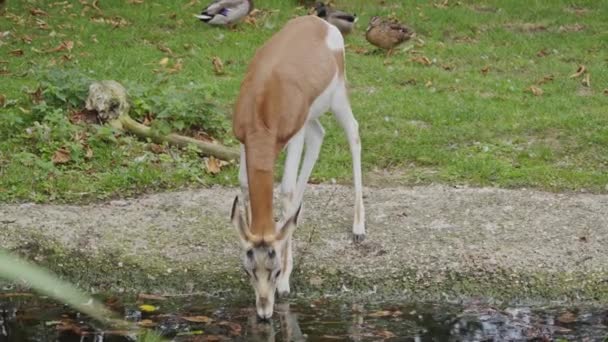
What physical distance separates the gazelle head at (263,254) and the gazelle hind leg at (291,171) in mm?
612

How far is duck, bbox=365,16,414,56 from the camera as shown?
12.1m

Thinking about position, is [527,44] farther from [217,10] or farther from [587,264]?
[587,264]

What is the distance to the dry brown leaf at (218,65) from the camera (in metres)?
11.3

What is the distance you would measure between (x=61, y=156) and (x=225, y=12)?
19.5 feet

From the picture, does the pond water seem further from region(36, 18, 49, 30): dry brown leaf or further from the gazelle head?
region(36, 18, 49, 30): dry brown leaf

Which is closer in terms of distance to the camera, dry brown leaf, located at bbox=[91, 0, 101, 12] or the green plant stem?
the green plant stem

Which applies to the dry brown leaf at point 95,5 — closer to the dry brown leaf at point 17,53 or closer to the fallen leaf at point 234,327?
the dry brown leaf at point 17,53

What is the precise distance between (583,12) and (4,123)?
31.4ft

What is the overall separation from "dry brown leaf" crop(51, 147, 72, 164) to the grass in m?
0.04

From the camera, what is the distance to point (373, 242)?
254 inches

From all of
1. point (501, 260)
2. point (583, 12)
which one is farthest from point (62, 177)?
point (583, 12)

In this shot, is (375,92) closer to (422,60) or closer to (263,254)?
(422,60)

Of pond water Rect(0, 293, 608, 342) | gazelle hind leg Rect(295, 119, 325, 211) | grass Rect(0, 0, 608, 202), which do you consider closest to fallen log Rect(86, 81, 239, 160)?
grass Rect(0, 0, 608, 202)

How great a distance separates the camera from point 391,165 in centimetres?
823
